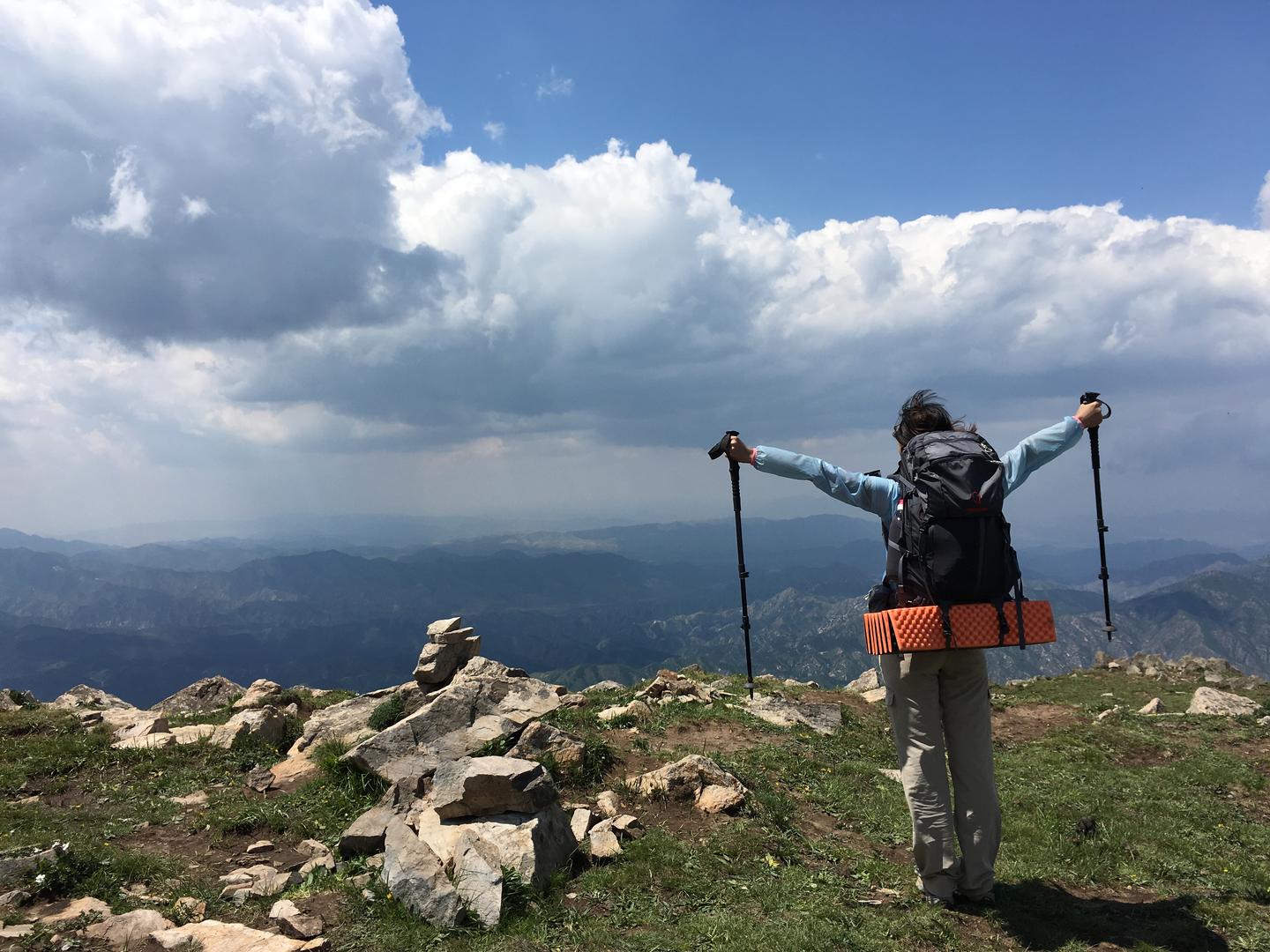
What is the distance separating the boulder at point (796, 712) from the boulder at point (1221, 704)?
11.3m

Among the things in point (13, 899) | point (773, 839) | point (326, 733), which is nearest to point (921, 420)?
point (773, 839)

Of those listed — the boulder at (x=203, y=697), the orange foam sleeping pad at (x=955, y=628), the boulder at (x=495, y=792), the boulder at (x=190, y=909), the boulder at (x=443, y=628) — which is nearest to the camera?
the orange foam sleeping pad at (x=955, y=628)

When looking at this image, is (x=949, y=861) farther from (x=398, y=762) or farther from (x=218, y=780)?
(x=218, y=780)

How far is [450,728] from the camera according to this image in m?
13.2

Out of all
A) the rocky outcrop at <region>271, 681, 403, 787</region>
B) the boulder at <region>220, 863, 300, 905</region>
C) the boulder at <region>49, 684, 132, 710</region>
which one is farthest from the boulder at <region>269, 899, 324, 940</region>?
the boulder at <region>49, 684, 132, 710</region>

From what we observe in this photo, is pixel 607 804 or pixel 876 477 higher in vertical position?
pixel 876 477

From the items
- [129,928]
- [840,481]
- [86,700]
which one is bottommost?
[86,700]

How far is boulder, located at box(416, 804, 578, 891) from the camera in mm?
7863

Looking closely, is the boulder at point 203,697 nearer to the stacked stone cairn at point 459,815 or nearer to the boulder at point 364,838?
the stacked stone cairn at point 459,815

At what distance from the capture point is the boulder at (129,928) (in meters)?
6.68

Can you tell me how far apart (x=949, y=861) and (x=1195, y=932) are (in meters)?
2.48

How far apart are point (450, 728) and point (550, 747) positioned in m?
2.62

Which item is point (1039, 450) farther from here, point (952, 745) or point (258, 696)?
point (258, 696)

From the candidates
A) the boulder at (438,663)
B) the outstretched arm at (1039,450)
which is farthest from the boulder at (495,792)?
the boulder at (438,663)
